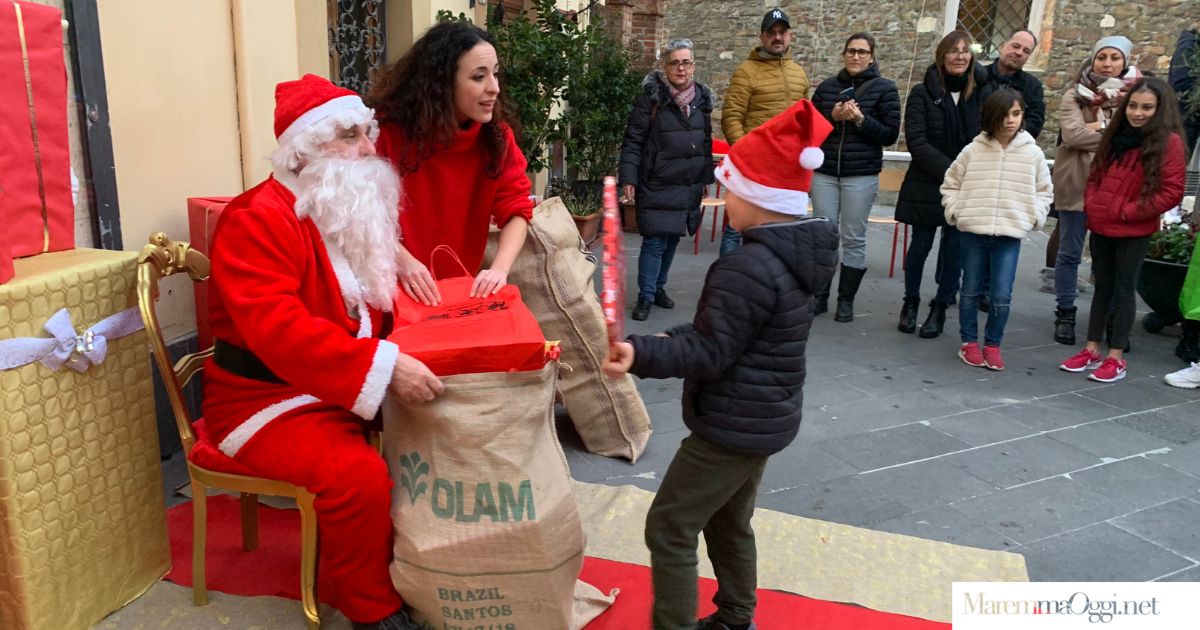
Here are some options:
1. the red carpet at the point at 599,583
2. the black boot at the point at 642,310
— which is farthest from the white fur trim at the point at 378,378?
the black boot at the point at 642,310

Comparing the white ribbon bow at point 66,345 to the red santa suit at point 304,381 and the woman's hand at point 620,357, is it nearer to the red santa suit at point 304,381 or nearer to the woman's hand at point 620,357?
the red santa suit at point 304,381

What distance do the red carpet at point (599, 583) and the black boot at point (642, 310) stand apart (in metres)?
3.27

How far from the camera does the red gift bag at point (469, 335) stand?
2262 mm

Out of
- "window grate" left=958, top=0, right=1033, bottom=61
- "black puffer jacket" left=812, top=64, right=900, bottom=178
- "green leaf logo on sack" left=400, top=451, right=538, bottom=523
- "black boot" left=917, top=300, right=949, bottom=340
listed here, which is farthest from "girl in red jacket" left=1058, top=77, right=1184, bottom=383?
"window grate" left=958, top=0, right=1033, bottom=61

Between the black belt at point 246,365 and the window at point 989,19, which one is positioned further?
the window at point 989,19

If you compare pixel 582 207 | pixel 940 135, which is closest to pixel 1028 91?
pixel 940 135

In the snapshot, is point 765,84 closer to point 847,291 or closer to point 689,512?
point 847,291

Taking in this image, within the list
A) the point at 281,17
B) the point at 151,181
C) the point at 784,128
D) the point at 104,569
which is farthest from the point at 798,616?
the point at 281,17

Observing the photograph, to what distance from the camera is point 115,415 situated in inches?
98.5

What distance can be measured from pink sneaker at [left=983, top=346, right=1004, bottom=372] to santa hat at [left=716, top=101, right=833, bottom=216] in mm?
3697

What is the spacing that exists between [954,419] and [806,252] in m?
2.77

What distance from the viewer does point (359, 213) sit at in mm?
2490

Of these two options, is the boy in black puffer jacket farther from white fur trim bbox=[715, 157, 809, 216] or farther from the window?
the window

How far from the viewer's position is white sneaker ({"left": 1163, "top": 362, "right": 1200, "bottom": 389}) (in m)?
5.27
